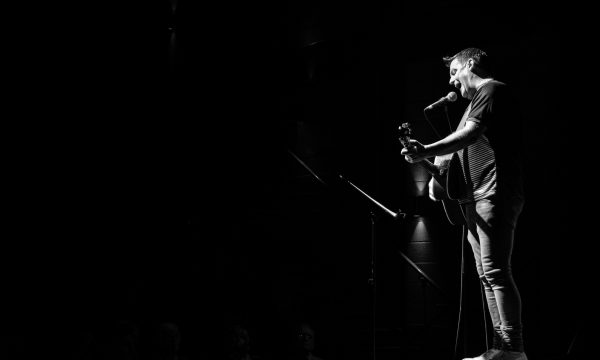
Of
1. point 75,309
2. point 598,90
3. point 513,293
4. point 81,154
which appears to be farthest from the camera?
point 81,154

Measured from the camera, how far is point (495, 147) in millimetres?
2789

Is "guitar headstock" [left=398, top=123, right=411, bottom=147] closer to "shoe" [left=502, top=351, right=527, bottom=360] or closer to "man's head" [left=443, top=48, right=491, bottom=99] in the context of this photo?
"man's head" [left=443, top=48, right=491, bottom=99]

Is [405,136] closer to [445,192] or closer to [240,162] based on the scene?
[445,192]

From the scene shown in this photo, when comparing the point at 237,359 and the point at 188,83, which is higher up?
the point at 188,83

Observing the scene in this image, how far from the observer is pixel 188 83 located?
7.22 metres

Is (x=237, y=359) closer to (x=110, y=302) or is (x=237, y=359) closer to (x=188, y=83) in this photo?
(x=110, y=302)

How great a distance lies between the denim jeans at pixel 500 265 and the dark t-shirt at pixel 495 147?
7cm

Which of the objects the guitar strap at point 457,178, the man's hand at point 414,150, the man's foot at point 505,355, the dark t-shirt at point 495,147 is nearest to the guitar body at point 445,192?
the guitar strap at point 457,178

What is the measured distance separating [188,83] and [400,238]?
3.19 metres

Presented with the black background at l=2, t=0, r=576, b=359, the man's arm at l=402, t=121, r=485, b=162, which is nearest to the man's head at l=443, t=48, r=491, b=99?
the man's arm at l=402, t=121, r=485, b=162

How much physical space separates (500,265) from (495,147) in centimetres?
55

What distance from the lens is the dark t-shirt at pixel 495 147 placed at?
2758 millimetres

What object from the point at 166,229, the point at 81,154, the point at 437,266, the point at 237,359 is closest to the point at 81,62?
the point at 81,154

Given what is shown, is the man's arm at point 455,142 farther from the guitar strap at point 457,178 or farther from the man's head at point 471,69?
the man's head at point 471,69
